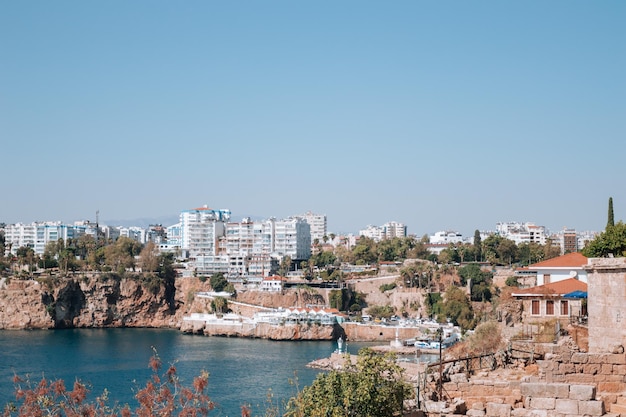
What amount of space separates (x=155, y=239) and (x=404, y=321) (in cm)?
7189

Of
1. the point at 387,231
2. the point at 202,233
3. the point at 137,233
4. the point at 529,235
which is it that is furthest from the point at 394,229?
the point at 202,233

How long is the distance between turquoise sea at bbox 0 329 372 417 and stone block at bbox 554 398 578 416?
22.7m

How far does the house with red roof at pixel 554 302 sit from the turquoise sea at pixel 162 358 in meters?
10.5

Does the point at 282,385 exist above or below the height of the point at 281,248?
below

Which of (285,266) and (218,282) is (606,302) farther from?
(285,266)

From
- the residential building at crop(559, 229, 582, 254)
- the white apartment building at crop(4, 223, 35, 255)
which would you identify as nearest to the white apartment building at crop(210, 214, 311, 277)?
the white apartment building at crop(4, 223, 35, 255)

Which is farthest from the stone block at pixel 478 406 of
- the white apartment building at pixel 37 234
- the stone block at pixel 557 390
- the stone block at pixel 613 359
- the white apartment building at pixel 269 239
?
the white apartment building at pixel 37 234

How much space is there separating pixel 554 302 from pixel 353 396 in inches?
614

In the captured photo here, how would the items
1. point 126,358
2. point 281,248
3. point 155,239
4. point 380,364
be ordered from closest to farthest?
point 380,364 → point 126,358 → point 281,248 → point 155,239

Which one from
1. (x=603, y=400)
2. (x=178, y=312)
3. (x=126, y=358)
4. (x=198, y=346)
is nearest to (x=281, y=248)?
(x=178, y=312)

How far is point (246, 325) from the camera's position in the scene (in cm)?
6125

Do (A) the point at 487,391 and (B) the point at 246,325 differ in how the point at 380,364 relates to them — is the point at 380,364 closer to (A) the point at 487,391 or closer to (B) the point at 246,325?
(A) the point at 487,391

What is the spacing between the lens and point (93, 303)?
7044cm

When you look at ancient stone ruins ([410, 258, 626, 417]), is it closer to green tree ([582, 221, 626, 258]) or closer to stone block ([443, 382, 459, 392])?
stone block ([443, 382, 459, 392])
